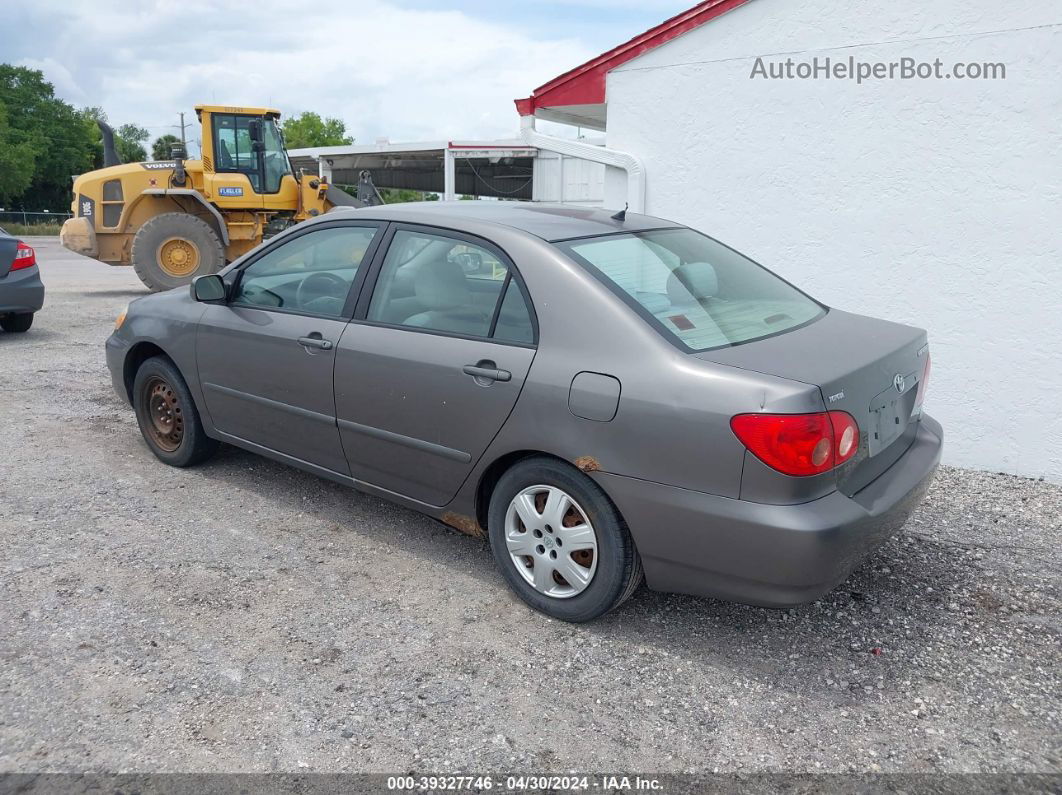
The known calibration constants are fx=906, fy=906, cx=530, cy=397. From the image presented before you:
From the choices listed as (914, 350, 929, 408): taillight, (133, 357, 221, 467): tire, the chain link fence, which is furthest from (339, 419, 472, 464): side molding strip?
the chain link fence

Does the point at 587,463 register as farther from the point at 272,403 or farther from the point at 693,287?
the point at 272,403

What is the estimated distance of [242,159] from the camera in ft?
49.2

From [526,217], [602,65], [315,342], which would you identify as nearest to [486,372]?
[526,217]

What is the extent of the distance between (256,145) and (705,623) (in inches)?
526

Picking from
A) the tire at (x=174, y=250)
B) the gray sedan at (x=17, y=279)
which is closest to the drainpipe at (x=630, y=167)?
the gray sedan at (x=17, y=279)

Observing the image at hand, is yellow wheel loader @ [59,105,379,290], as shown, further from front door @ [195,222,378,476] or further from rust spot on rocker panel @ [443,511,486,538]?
rust spot on rocker panel @ [443,511,486,538]

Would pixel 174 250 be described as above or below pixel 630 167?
below

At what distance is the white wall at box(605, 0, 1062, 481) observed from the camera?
5480mm

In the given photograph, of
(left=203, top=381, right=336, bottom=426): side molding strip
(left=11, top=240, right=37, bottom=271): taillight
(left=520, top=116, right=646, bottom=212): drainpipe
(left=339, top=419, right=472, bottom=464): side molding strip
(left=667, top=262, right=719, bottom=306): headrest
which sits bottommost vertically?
(left=339, top=419, right=472, bottom=464): side molding strip

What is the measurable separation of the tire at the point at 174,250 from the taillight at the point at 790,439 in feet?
42.0

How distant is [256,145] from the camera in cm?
1486

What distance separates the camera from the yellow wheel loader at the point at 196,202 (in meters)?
14.4

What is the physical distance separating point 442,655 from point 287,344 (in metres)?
1.76

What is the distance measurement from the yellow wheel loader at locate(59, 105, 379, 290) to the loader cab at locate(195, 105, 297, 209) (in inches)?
0.6
